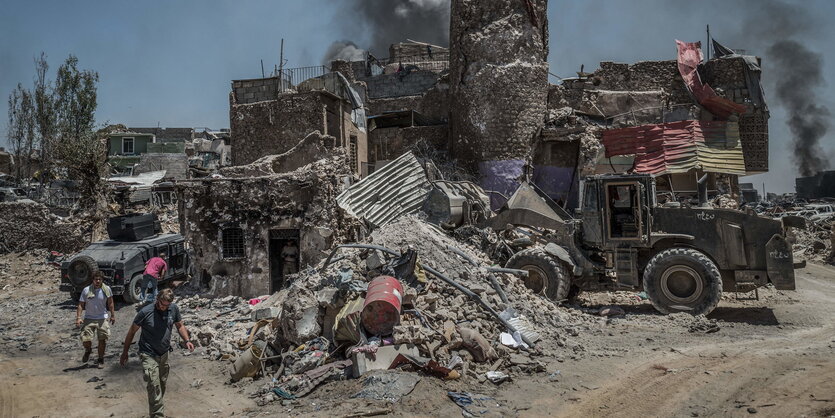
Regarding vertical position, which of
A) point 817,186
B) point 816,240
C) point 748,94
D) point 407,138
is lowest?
point 816,240

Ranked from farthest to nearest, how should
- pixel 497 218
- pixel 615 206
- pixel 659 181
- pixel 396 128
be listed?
pixel 396 128 → pixel 659 181 → pixel 497 218 → pixel 615 206

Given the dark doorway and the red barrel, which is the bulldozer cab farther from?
the dark doorway

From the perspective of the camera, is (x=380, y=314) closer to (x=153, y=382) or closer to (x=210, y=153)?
(x=153, y=382)

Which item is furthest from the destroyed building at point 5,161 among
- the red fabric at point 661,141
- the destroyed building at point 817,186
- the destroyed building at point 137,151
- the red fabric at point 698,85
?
the destroyed building at point 817,186

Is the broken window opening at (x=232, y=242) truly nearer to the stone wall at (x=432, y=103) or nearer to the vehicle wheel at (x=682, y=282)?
the stone wall at (x=432, y=103)

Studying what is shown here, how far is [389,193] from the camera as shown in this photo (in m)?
15.4

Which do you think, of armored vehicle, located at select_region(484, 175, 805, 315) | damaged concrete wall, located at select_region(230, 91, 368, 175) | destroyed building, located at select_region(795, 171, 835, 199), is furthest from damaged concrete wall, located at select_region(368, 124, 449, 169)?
destroyed building, located at select_region(795, 171, 835, 199)

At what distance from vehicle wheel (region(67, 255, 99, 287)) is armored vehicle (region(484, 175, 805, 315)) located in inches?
417

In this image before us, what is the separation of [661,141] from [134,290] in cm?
1595

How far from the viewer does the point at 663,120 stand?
19.2 m

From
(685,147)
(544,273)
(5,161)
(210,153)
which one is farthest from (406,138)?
(5,161)

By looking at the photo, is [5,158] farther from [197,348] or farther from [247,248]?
[197,348]

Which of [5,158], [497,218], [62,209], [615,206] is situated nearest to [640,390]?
[615,206]

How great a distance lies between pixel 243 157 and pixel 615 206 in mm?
13528
